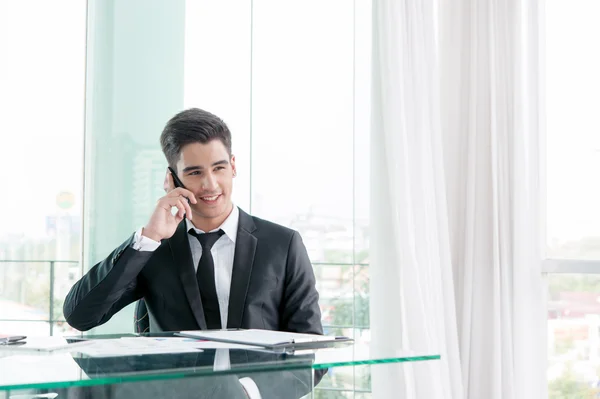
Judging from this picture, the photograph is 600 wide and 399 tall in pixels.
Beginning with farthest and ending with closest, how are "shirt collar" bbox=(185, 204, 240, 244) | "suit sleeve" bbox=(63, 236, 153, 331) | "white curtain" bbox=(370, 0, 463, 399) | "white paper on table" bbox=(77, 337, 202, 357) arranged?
"white curtain" bbox=(370, 0, 463, 399)
"shirt collar" bbox=(185, 204, 240, 244)
"suit sleeve" bbox=(63, 236, 153, 331)
"white paper on table" bbox=(77, 337, 202, 357)

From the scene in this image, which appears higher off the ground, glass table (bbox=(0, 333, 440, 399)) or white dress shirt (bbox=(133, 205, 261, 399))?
white dress shirt (bbox=(133, 205, 261, 399))

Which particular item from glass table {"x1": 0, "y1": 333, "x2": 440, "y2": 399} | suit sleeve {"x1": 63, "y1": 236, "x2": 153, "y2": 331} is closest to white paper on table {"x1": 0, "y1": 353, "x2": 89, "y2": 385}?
glass table {"x1": 0, "y1": 333, "x2": 440, "y2": 399}

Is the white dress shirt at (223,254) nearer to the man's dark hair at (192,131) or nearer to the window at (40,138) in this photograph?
the man's dark hair at (192,131)

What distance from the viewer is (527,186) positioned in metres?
3.21

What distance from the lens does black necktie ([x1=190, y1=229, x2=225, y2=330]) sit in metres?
2.00

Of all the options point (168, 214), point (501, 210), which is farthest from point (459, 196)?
point (168, 214)

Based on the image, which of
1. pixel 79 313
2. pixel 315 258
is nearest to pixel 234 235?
pixel 79 313

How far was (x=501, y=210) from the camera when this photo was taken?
10.5 ft

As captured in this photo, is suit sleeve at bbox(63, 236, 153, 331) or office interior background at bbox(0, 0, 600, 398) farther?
office interior background at bbox(0, 0, 600, 398)

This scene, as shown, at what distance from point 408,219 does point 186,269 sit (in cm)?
125

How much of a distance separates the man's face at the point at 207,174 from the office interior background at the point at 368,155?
931 mm

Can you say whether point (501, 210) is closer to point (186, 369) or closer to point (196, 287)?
point (196, 287)

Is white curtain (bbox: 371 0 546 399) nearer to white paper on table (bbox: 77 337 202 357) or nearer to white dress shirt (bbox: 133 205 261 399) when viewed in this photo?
white dress shirt (bbox: 133 205 261 399)

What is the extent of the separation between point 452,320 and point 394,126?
86cm
